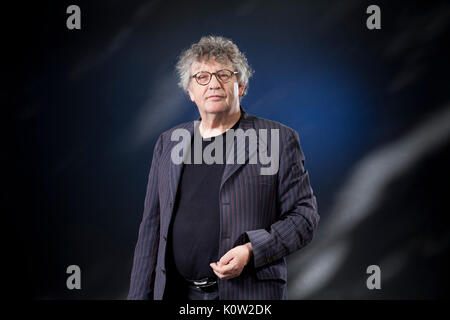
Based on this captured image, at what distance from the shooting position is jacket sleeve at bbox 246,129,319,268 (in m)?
1.44

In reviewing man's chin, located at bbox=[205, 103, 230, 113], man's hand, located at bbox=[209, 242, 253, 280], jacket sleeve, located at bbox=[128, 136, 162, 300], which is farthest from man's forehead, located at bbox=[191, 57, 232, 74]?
man's hand, located at bbox=[209, 242, 253, 280]

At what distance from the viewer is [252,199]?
4.92 feet

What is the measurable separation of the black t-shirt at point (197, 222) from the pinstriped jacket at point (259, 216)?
0.03 meters

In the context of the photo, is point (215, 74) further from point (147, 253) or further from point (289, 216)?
point (147, 253)

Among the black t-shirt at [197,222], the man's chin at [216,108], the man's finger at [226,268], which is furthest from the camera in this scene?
the man's chin at [216,108]

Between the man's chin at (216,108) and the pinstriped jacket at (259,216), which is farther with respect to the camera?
the man's chin at (216,108)

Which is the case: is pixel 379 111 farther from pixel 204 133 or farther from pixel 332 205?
pixel 204 133

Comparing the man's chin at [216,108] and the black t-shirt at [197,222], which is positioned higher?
the man's chin at [216,108]

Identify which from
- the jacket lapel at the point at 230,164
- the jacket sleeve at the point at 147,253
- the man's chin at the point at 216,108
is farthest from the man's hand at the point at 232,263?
the man's chin at the point at 216,108

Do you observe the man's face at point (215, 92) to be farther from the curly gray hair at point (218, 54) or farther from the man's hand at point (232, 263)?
the man's hand at point (232, 263)

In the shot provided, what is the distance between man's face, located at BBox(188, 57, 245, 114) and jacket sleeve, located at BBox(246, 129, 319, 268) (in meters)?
0.26

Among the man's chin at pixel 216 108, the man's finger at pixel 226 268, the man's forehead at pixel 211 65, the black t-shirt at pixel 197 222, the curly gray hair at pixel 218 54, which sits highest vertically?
the curly gray hair at pixel 218 54

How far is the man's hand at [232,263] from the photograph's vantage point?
139 cm

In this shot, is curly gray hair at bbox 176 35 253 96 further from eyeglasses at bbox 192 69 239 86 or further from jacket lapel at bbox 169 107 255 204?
jacket lapel at bbox 169 107 255 204
